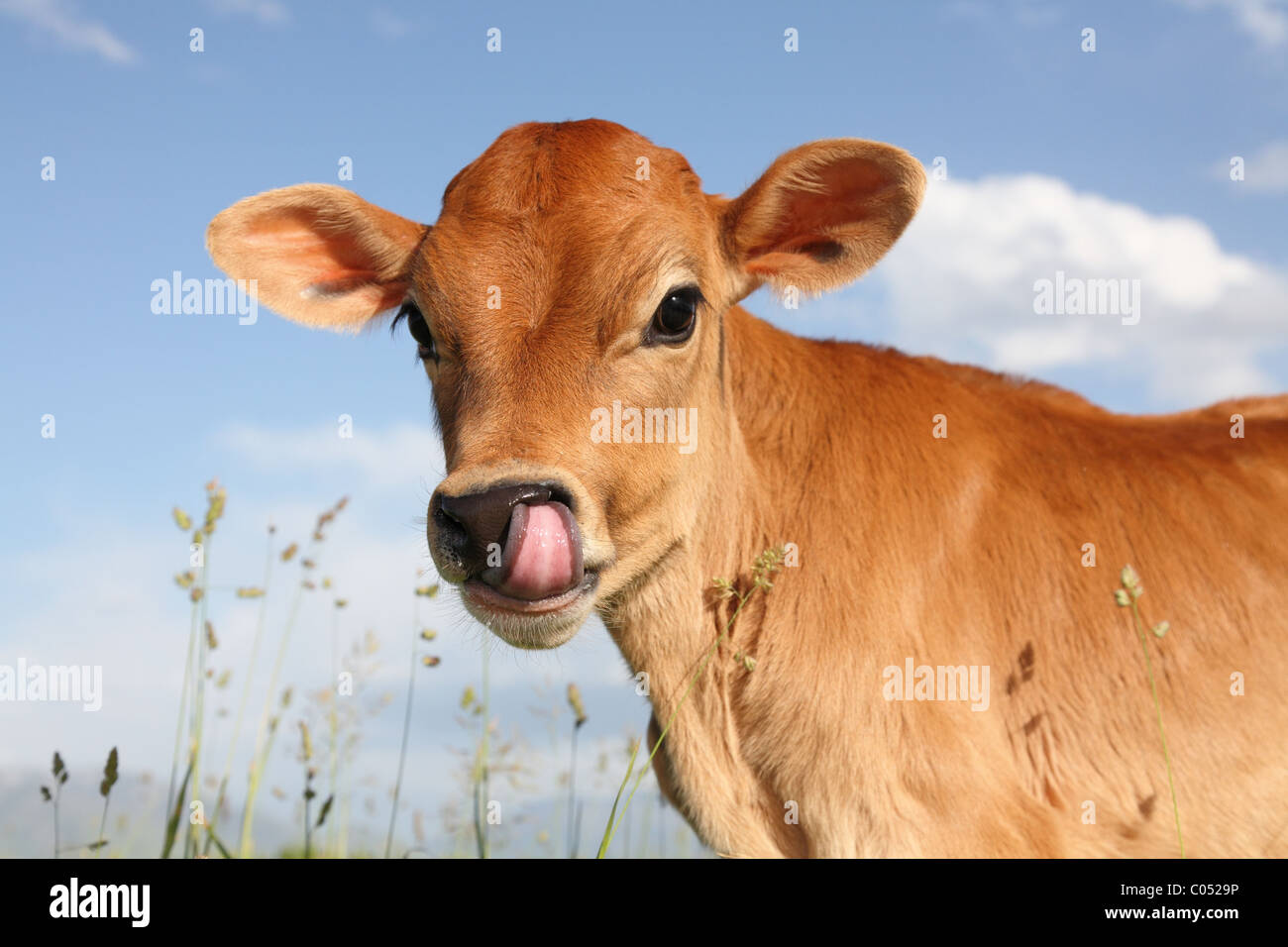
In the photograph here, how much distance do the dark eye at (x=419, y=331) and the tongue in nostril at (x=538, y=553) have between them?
4.89ft

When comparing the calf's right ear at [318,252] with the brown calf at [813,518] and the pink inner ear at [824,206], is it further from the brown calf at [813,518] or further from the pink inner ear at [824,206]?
the pink inner ear at [824,206]

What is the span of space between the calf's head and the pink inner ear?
0.01 meters

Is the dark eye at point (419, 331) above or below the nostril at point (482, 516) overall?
above

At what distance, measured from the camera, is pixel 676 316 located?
5219 mm

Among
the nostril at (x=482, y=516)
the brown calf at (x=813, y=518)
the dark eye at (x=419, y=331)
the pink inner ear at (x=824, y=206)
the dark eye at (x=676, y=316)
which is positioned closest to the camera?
the nostril at (x=482, y=516)

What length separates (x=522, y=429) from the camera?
4.55m

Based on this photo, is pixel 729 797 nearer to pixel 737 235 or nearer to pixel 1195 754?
pixel 1195 754

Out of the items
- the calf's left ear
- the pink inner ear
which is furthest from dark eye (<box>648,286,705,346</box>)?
the pink inner ear

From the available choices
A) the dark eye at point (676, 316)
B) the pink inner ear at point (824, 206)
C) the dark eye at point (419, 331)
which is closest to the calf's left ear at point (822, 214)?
the pink inner ear at point (824, 206)

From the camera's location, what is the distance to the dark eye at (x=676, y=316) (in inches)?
203

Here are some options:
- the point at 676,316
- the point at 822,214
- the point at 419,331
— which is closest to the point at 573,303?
the point at 676,316

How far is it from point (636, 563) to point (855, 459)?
1566 millimetres

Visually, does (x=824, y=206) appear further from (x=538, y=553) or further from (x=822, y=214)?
(x=538, y=553)
